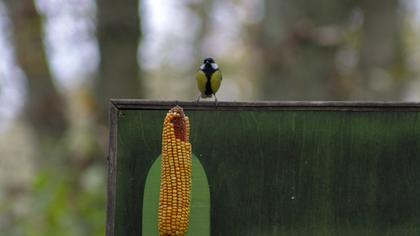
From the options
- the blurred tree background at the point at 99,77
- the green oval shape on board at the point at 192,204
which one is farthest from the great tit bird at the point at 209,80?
the blurred tree background at the point at 99,77

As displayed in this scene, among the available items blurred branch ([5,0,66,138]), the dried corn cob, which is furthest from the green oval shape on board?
blurred branch ([5,0,66,138])

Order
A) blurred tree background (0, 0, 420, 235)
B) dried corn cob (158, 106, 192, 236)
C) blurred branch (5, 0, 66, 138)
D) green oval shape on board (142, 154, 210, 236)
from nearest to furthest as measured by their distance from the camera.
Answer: dried corn cob (158, 106, 192, 236)
green oval shape on board (142, 154, 210, 236)
blurred tree background (0, 0, 420, 235)
blurred branch (5, 0, 66, 138)

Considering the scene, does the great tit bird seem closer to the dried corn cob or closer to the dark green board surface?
the dark green board surface

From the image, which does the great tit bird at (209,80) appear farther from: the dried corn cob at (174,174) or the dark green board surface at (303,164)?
the dried corn cob at (174,174)

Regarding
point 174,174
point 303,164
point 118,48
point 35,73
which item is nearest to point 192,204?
point 174,174

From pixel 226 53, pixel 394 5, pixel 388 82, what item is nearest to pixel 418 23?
pixel 226 53

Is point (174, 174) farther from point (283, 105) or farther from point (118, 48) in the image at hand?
point (118, 48)

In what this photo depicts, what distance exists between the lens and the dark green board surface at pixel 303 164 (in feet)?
8.16

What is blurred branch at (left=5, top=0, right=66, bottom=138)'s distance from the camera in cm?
872

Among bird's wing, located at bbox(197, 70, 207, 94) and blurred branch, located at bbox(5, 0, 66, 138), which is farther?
blurred branch, located at bbox(5, 0, 66, 138)

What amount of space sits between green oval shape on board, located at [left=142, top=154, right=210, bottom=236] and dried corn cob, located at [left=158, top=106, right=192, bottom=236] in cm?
15

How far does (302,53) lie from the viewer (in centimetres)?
734

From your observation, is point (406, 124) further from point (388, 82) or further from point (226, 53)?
point (226, 53)

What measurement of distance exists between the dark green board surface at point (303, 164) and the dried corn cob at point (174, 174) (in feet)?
0.65
